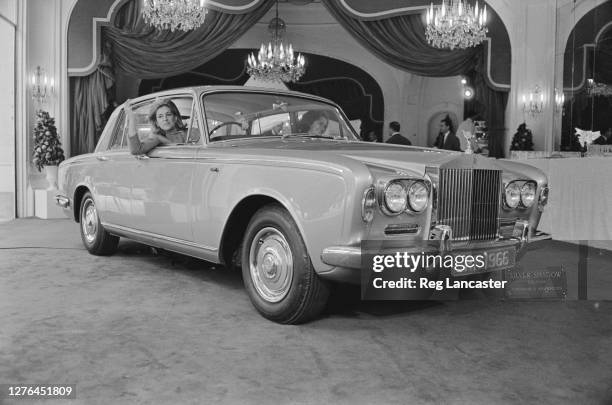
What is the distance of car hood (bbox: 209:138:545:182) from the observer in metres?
2.92

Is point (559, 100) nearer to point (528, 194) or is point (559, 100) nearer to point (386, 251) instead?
point (528, 194)

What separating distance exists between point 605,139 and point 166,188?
6504 mm

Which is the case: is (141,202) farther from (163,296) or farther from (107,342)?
(107,342)

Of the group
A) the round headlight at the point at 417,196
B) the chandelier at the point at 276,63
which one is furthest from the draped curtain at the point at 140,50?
the round headlight at the point at 417,196

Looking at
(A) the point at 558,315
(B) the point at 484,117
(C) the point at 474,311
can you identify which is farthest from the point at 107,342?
(B) the point at 484,117

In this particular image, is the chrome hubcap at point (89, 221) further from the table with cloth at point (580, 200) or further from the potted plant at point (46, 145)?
the table with cloth at point (580, 200)

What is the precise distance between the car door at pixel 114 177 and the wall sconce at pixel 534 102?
8055mm

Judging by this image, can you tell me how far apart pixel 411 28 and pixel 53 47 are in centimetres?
629

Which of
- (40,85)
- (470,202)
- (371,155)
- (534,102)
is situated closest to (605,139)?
(534,102)

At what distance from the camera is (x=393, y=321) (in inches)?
130

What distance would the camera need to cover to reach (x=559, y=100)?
33.6ft

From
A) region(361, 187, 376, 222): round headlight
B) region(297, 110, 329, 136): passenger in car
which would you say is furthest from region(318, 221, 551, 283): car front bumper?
region(297, 110, 329, 136): passenger in car

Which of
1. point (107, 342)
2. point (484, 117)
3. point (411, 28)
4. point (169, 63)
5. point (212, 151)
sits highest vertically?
point (411, 28)

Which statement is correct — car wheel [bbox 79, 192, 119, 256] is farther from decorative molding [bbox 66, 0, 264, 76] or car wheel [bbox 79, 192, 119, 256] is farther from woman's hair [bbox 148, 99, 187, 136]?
decorative molding [bbox 66, 0, 264, 76]
